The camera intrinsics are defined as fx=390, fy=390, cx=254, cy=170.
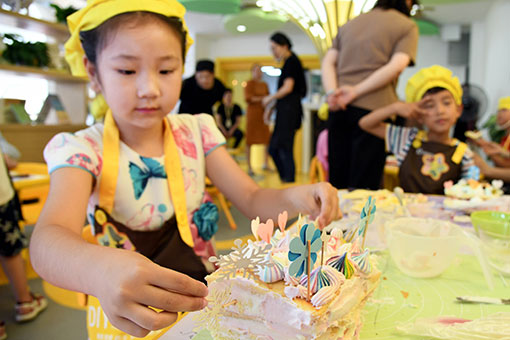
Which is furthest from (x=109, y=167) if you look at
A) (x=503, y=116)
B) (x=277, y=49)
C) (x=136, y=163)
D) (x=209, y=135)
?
(x=503, y=116)

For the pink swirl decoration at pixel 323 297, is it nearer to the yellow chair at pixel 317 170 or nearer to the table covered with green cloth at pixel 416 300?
the table covered with green cloth at pixel 416 300

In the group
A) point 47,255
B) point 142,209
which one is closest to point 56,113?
point 142,209

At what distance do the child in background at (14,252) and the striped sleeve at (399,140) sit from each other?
5.79ft

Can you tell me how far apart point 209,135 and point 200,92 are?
2935mm

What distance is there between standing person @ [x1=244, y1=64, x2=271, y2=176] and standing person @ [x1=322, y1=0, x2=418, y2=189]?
401 centimetres

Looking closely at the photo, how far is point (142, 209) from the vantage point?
879 millimetres

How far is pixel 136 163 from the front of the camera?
2.93 ft

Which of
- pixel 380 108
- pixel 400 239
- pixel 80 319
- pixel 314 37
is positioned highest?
pixel 314 37

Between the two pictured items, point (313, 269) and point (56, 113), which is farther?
point (56, 113)

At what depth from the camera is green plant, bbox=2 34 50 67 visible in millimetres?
3662

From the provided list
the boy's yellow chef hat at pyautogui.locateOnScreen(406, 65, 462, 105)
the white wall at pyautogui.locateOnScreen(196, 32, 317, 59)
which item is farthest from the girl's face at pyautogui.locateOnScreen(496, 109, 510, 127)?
the white wall at pyautogui.locateOnScreen(196, 32, 317, 59)

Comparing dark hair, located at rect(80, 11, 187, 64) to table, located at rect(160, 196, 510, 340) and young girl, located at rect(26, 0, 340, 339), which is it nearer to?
young girl, located at rect(26, 0, 340, 339)

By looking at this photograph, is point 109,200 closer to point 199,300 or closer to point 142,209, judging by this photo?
point 142,209

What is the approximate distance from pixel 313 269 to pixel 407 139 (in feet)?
5.08
